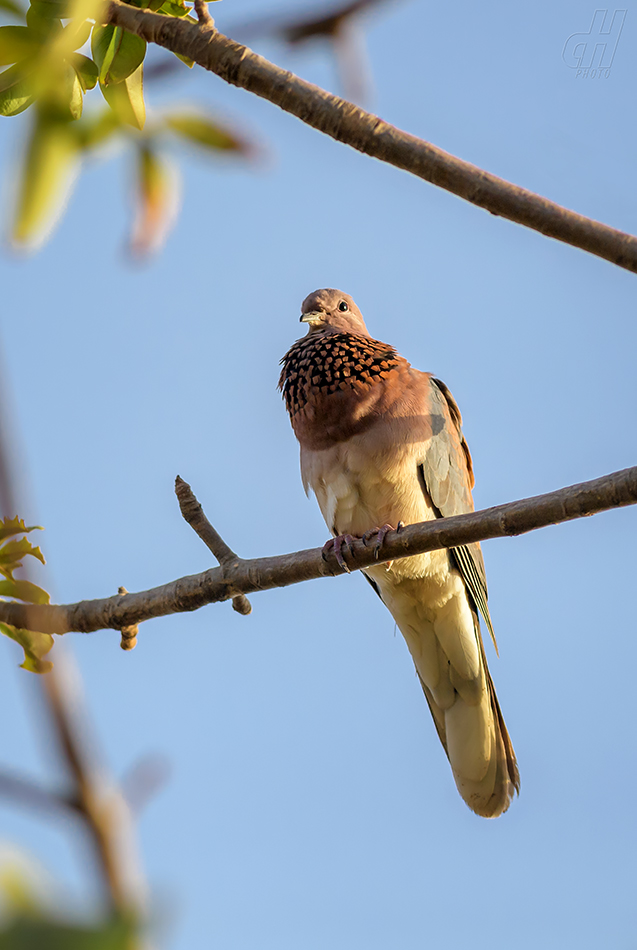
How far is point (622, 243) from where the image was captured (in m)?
1.80

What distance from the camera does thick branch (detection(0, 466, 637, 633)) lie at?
7.87 ft

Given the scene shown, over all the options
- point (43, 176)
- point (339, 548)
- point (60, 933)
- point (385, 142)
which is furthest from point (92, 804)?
point (339, 548)

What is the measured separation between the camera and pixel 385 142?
6.08ft

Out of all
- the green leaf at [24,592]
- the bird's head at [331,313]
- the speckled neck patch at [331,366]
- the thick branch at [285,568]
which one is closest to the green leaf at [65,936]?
the green leaf at [24,592]

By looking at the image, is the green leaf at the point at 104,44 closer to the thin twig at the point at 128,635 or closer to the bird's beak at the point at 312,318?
the thin twig at the point at 128,635

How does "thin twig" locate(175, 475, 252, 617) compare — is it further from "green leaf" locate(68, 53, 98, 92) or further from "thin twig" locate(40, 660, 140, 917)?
"thin twig" locate(40, 660, 140, 917)

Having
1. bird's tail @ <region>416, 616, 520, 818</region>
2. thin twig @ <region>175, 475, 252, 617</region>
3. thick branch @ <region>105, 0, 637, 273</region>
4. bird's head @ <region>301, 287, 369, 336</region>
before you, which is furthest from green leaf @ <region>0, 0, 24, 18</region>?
bird's tail @ <region>416, 616, 520, 818</region>

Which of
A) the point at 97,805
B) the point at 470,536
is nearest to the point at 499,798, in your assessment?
the point at 470,536

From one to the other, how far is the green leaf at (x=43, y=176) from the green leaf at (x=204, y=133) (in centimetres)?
14

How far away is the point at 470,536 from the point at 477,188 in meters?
1.00

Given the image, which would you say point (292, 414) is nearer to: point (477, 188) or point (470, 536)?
point (470, 536)

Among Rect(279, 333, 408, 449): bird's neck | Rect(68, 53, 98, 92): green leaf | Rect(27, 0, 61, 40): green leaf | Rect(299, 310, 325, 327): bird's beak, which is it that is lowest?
Rect(27, 0, 61, 40): green leaf

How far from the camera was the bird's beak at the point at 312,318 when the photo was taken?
4.54 metres

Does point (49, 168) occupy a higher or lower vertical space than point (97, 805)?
higher
